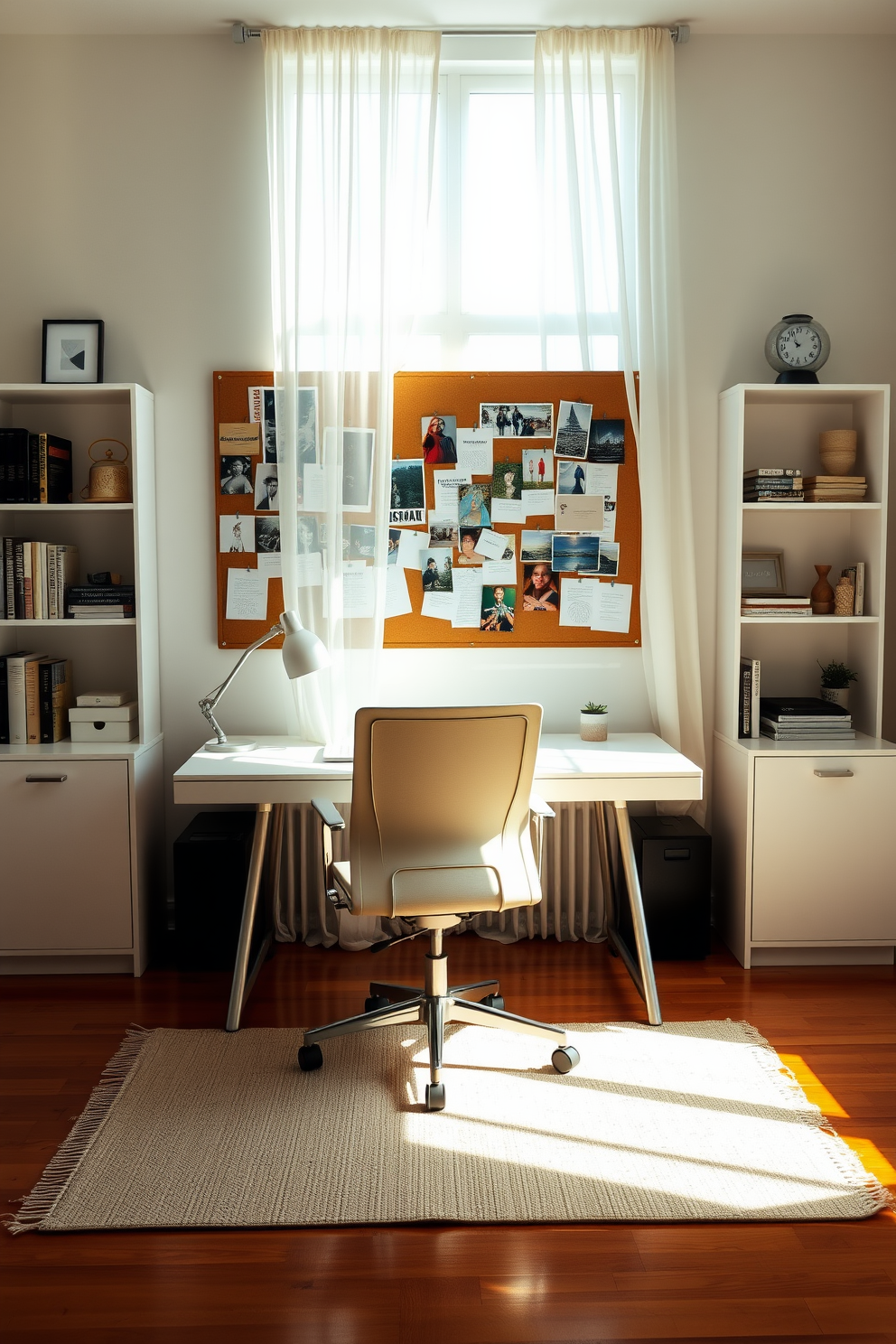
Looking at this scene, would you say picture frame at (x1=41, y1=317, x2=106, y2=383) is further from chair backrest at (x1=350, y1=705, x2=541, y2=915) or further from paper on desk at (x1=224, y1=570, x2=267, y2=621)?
chair backrest at (x1=350, y1=705, x2=541, y2=915)

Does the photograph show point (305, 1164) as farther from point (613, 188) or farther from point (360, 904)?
point (613, 188)

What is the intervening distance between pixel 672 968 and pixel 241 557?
1.93 metres

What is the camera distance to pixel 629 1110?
8.31 ft

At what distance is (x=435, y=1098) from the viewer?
2520 mm

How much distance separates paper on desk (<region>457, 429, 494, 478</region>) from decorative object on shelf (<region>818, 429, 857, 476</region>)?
1.10 metres

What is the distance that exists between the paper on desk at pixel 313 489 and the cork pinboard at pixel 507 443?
288 mm

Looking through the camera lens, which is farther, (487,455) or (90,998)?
(487,455)

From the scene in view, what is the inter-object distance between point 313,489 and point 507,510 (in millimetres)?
650

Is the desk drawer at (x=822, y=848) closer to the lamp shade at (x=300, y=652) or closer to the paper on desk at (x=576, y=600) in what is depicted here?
the paper on desk at (x=576, y=600)

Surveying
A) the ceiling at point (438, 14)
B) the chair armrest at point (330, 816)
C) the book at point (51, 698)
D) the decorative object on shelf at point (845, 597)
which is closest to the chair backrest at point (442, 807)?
the chair armrest at point (330, 816)

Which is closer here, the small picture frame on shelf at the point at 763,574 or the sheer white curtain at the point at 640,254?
the sheer white curtain at the point at 640,254

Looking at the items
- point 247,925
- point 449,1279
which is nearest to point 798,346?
point 247,925

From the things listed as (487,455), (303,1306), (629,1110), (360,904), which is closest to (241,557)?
(487,455)

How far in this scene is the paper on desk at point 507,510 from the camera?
365 cm
